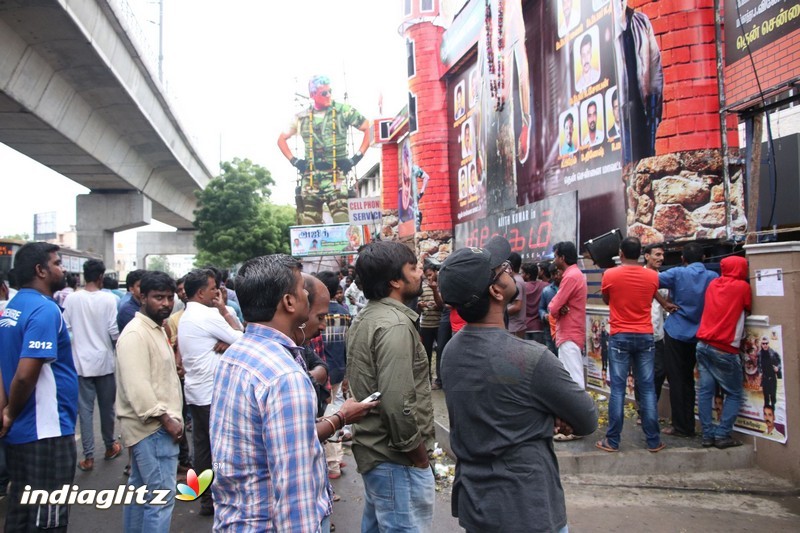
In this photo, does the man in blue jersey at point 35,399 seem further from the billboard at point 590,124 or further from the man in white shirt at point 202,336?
the billboard at point 590,124

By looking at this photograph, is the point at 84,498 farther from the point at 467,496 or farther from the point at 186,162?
the point at 186,162

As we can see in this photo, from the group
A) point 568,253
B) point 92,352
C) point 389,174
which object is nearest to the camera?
point 568,253

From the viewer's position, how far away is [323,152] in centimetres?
4056

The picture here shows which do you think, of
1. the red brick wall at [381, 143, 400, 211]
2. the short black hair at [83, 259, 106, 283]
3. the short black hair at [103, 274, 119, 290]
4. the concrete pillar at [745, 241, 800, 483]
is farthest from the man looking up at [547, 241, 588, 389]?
the red brick wall at [381, 143, 400, 211]

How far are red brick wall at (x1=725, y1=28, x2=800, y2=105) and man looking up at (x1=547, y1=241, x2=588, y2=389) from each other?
2.49 metres

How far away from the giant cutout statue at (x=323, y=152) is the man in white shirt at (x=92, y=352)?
34.0 metres

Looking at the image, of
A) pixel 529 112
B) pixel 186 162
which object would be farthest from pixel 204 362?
pixel 186 162

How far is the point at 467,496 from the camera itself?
89.2 inches

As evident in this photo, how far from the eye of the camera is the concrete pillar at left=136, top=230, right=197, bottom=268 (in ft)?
140

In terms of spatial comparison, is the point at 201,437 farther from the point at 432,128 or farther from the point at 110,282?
the point at 432,128

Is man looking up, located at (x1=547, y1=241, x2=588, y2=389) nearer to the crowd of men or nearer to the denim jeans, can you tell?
the crowd of men

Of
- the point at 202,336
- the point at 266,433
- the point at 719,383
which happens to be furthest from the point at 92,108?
the point at 266,433

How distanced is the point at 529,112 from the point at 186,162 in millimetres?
19581

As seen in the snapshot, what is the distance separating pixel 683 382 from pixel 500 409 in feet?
14.3
